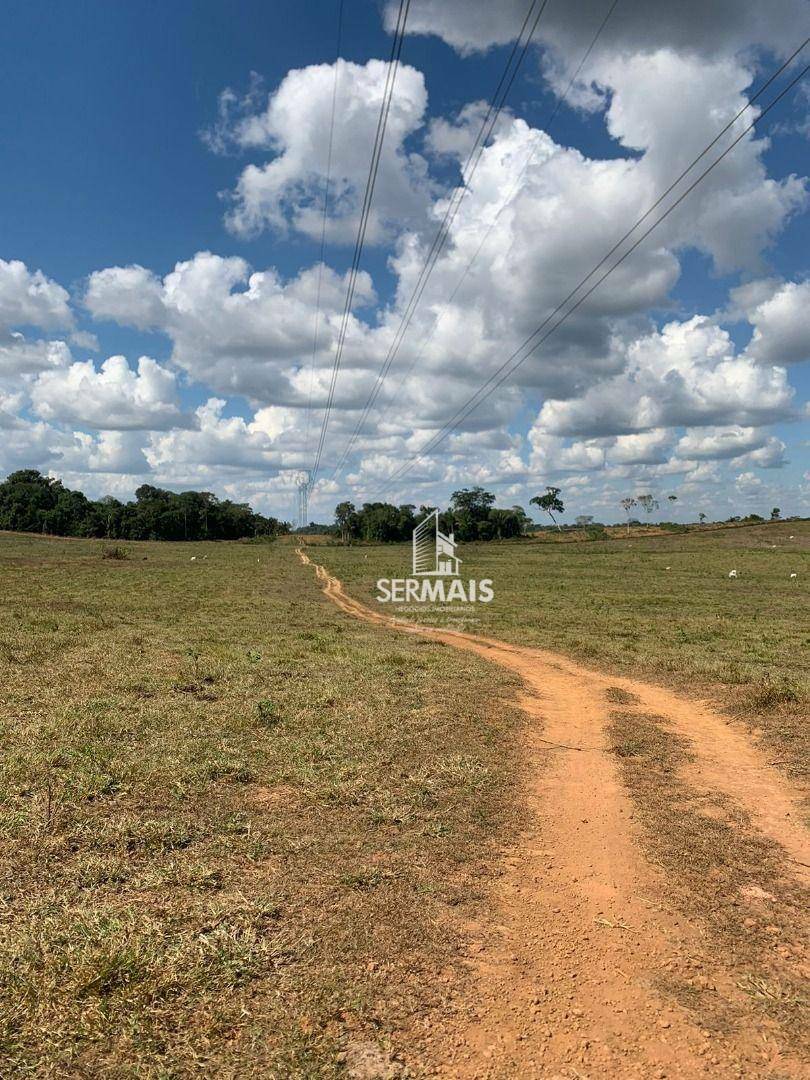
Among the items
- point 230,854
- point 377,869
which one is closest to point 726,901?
point 377,869

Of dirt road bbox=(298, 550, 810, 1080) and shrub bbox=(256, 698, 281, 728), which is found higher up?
shrub bbox=(256, 698, 281, 728)

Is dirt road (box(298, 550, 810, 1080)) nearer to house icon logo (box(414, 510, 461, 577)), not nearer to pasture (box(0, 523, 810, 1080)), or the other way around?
pasture (box(0, 523, 810, 1080))

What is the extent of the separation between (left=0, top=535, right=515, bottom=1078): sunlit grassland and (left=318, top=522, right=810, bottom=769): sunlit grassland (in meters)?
4.73

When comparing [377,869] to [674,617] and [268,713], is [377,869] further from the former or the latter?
[674,617]

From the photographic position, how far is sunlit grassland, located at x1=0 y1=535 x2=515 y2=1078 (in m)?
3.89

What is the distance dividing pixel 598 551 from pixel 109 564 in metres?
59.5

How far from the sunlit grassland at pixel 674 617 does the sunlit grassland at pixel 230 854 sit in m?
4.73

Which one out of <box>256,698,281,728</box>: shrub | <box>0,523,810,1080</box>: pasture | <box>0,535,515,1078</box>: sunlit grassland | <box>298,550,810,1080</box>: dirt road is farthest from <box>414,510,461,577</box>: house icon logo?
<box>298,550,810,1080</box>: dirt road

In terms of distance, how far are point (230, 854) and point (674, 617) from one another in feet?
74.2

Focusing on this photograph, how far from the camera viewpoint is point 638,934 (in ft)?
16.0

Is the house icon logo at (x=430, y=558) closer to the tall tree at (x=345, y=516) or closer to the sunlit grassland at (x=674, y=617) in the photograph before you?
the sunlit grassland at (x=674, y=617)

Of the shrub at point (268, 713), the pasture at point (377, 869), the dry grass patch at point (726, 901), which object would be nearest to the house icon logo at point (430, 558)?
the pasture at point (377, 869)

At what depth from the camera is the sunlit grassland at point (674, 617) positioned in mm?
13078

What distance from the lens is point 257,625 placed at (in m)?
21.7
